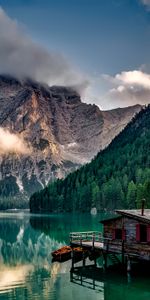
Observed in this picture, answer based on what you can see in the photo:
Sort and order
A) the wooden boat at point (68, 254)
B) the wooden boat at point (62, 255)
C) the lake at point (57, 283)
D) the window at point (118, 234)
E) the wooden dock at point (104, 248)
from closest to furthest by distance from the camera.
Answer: the lake at point (57, 283) → the wooden dock at point (104, 248) → the window at point (118, 234) → the wooden boat at point (68, 254) → the wooden boat at point (62, 255)

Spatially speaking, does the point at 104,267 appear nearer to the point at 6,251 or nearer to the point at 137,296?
the point at 137,296

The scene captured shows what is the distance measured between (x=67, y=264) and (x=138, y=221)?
651 inches

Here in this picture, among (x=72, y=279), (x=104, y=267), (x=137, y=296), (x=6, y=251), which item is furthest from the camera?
(x=6, y=251)

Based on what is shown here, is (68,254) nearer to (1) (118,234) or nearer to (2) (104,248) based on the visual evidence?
(2) (104,248)

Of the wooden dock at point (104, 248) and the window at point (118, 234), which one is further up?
the window at point (118, 234)

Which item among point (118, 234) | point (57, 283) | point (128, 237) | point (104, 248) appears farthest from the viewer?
point (104, 248)

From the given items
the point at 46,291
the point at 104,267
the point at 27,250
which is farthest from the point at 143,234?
the point at 27,250

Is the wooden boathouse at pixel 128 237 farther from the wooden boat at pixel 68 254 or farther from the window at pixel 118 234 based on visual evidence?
the wooden boat at pixel 68 254

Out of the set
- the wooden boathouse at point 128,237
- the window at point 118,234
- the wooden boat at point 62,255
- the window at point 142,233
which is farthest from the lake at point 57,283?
the window at point 118,234

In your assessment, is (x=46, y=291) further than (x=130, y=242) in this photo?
No

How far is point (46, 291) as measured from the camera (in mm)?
49906

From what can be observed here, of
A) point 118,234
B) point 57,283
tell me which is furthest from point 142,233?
point 57,283

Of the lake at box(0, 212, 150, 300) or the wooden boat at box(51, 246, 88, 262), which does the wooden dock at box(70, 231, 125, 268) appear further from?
the lake at box(0, 212, 150, 300)

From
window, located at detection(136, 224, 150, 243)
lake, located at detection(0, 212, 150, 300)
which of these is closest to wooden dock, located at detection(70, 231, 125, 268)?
lake, located at detection(0, 212, 150, 300)
